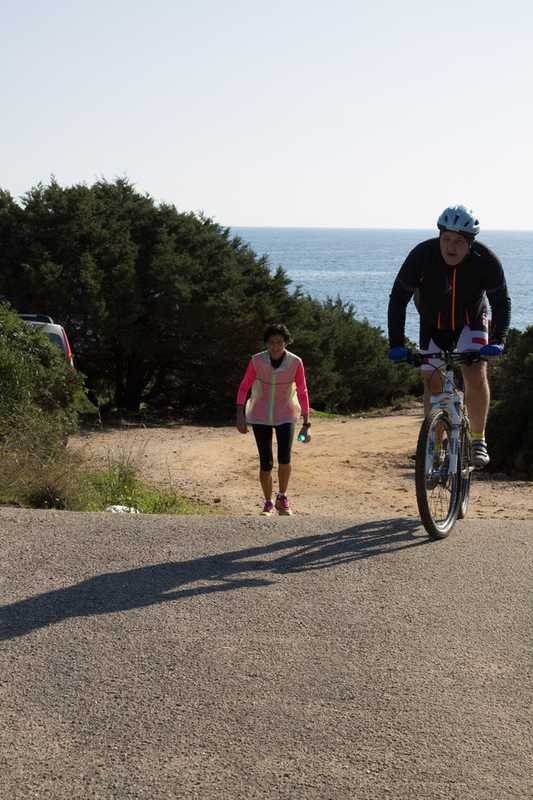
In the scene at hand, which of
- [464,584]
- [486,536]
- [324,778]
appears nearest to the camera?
[324,778]

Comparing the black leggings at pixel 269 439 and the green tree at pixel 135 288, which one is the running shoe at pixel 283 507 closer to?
the black leggings at pixel 269 439

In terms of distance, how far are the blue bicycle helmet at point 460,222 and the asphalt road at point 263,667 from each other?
201cm

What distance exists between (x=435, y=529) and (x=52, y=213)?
15.8 meters

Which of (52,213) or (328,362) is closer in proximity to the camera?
(52,213)

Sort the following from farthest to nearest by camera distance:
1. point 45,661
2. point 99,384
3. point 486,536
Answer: point 99,384 < point 486,536 < point 45,661

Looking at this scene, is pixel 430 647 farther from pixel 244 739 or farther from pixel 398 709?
pixel 244 739

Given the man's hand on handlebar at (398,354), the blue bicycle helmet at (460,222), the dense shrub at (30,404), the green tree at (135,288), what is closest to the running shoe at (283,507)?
the dense shrub at (30,404)

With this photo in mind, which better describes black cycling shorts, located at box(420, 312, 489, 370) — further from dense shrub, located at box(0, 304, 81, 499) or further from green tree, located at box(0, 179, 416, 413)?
green tree, located at box(0, 179, 416, 413)

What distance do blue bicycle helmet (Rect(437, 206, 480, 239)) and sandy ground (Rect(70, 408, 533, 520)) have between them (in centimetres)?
256

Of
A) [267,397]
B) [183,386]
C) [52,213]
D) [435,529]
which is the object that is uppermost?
[52,213]

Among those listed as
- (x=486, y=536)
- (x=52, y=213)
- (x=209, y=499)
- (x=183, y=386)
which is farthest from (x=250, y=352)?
(x=486, y=536)

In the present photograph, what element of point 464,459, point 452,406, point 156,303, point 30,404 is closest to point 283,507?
point 464,459

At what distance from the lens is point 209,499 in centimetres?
909

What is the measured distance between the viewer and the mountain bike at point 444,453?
4.52 metres
